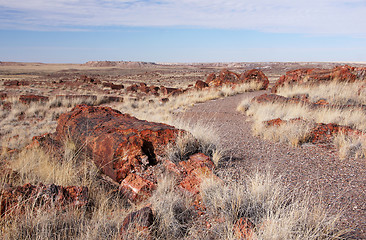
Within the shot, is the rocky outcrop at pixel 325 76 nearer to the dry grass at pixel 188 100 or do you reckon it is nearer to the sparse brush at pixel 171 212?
the dry grass at pixel 188 100

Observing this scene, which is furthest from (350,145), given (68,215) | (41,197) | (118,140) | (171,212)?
(41,197)

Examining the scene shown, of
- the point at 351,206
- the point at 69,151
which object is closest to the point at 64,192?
the point at 69,151

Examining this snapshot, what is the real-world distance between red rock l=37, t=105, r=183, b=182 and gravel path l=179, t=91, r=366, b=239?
115cm

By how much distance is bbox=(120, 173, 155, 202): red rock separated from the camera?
305 centimetres

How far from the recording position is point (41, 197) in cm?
265

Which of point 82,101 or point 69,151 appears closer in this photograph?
point 69,151

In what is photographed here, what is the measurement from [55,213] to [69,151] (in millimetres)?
1849

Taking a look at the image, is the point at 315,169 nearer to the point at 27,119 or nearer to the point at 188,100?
the point at 188,100

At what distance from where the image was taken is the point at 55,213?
2.42 meters

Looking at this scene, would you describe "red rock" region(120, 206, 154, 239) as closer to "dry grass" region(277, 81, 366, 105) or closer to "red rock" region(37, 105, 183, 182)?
"red rock" region(37, 105, 183, 182)

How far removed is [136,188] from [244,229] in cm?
144

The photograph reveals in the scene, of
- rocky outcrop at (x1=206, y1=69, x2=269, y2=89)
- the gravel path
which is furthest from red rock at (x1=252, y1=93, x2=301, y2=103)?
rocky outcrop at (x1=206, y1=69, x2=269, y2=89)

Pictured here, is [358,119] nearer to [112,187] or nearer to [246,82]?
[112,187]

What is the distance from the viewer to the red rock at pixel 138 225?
2.18m
